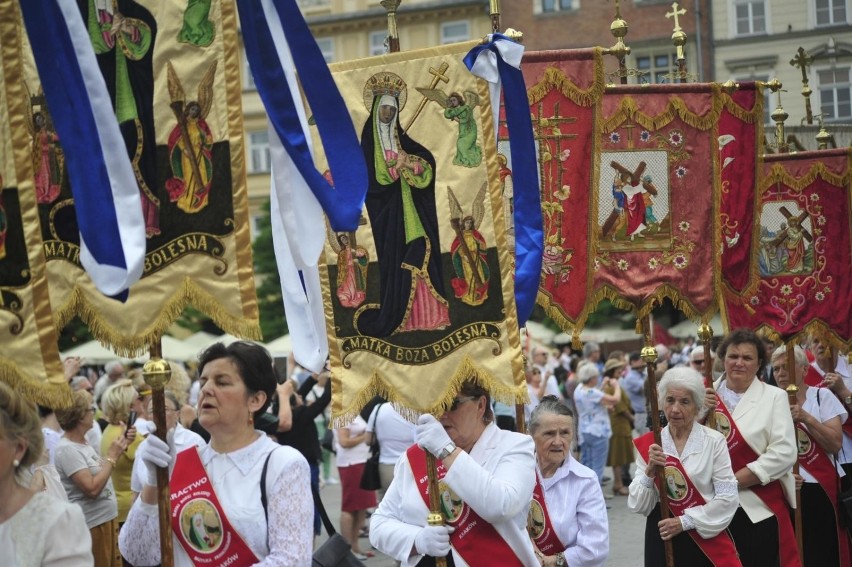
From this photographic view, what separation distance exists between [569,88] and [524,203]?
158 centimetres

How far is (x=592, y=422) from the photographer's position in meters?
15.8

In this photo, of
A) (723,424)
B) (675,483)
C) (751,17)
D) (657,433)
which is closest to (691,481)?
(675,483)

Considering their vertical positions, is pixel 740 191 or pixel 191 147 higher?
pixel 191 147

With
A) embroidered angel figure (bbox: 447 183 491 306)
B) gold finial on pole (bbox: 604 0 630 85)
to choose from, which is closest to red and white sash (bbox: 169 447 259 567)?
embroidered angel figure (bbox: 447 183 491 306)

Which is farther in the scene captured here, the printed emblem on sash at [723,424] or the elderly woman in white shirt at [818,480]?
the elderly woman in white shirt at [818,480]

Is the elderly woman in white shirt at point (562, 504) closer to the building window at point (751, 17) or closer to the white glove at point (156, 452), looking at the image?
the white glove at point (156, 452)

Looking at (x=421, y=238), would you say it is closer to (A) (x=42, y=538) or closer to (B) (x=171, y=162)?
(B) (x=171, y=162)

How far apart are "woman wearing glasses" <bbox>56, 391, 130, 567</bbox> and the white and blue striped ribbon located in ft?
11.6

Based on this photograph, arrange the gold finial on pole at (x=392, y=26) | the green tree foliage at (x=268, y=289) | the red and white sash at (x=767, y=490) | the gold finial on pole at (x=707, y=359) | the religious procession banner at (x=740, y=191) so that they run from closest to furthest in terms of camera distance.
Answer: the gold finial on pole at (x=392, y=26) < the red and white sash at (x=767, y=490) < the gold finial on pole at (x=707, y=359) < the religious procession banner at (x=740, y=191) < the green tree foliage at (x=268, y=289)

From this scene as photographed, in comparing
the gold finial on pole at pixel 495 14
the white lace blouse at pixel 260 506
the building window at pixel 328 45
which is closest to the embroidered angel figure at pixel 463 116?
the gold finial on pole at pixel 495 14

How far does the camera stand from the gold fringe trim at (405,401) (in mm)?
5559

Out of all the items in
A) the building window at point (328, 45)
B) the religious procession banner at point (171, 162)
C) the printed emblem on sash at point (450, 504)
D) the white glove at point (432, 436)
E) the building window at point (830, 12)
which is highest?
the building window at point (328, 45)

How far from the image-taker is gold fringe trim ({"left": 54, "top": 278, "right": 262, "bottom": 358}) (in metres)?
4.46

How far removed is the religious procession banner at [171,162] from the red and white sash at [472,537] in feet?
4.37
